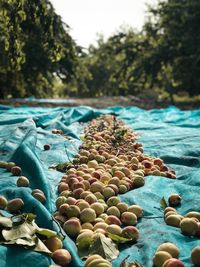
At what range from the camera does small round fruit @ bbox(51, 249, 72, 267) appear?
206 centimetres

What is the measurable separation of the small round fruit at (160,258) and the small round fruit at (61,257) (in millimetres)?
480

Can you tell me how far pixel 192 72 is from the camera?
57.7 ft

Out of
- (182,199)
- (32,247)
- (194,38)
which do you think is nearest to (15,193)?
(32,247)

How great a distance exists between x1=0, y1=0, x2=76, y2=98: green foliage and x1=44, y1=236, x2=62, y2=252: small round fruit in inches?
126

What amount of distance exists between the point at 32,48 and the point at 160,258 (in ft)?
45.7

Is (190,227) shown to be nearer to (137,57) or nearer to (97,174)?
(97,174)

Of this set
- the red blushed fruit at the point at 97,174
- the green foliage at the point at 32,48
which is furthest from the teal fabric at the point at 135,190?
the green foliage at the point at 32,48

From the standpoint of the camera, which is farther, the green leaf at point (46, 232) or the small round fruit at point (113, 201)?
the small round fruit at point (113, 201)

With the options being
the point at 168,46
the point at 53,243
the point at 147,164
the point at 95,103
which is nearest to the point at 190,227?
the point at 53,243

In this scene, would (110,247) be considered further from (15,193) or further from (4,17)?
(4,17)

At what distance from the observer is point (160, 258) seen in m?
2.08

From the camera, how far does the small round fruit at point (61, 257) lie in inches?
81.0

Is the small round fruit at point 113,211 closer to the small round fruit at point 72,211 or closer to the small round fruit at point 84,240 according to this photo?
the small round fruit at point 72,211

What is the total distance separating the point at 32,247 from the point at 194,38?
49.9ft
